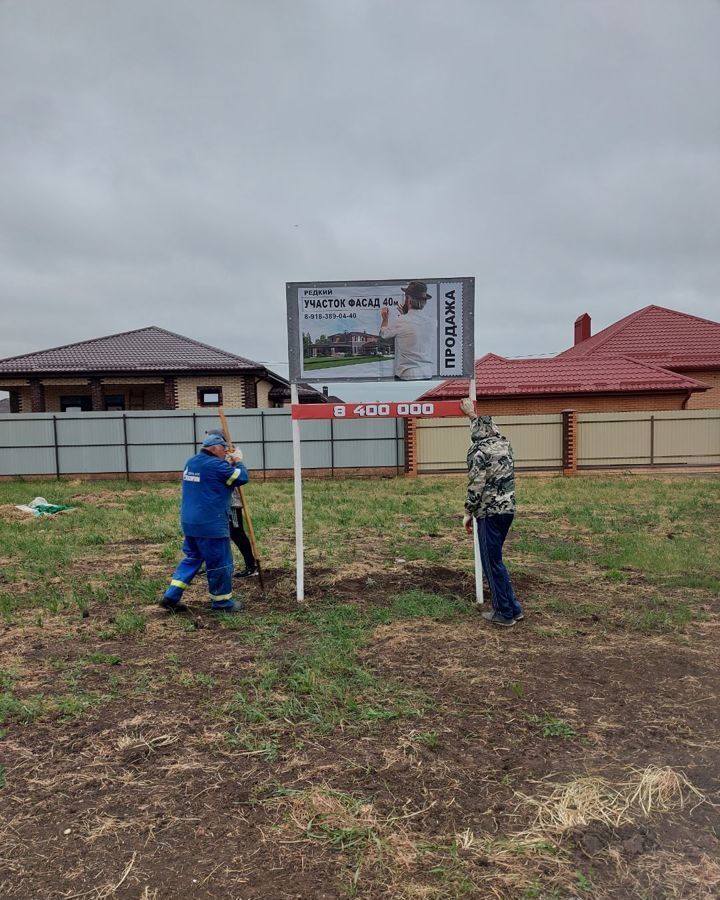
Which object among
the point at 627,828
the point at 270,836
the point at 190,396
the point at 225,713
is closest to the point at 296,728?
the point at 225,713

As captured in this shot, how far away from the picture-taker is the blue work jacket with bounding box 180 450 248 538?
17.4 ft

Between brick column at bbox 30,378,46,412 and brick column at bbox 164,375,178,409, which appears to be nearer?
brick column at bbox 30,378,46,412

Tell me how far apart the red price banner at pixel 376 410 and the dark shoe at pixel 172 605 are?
1.99 meters

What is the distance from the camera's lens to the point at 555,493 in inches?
546

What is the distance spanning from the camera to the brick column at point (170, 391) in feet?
79.7

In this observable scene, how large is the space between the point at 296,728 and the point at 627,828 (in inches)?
66.1

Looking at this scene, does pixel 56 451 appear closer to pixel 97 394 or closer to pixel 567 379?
pixel 97 394

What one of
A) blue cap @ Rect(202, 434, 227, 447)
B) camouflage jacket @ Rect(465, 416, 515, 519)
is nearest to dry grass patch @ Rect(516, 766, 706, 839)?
camouflage jacket @ Rect(465, 416, 515, 519)

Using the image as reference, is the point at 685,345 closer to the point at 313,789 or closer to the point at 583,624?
the point at 583,624

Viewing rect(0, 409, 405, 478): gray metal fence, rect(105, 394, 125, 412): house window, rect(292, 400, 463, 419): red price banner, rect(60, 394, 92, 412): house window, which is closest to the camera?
rect(292, 400, 463, 419): red price banner

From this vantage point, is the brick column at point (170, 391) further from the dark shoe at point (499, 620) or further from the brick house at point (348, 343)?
the dark shoe at point (499, 620)

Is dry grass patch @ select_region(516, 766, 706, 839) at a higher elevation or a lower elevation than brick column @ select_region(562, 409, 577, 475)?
lower

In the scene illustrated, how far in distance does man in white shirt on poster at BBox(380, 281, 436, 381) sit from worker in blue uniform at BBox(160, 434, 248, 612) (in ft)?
5.55

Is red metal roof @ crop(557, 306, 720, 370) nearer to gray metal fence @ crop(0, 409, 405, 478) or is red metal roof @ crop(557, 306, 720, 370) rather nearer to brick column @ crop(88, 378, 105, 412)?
gray metal fence @ crop(0, 409, 405, 478)
